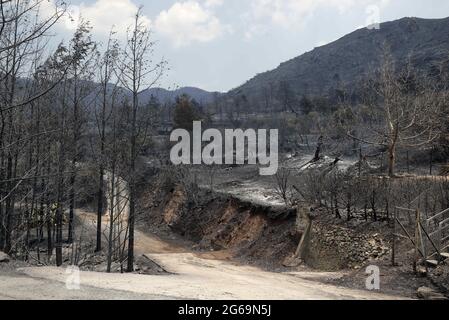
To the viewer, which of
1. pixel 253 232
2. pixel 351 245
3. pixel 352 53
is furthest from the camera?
pixel 352 53

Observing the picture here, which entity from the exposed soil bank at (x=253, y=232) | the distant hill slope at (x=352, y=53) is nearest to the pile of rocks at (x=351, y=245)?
the exposed soil bank at (x=253, y=232)

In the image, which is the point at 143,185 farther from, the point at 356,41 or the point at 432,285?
the point at 356,41

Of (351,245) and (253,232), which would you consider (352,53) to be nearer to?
(253,232)

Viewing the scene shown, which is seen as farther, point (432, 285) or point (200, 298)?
point (432, 285)

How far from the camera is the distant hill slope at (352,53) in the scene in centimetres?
12950

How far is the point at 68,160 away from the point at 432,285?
13.9 m

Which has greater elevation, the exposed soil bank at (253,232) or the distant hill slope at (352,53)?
the distant hill slope at (352,53)

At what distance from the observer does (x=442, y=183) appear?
16875 mm

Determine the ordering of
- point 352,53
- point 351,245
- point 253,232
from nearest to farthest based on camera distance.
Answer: point 351,245 < point 253,232 < point 352,53

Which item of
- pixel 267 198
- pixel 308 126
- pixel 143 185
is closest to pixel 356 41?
pixel 308 126

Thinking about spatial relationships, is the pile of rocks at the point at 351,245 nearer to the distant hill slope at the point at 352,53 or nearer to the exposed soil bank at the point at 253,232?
the exposed soil bank at the point at 253,232

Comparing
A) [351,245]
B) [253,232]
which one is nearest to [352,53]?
[253,232]

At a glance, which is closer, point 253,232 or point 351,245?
point 351,245

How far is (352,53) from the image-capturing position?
152 m
